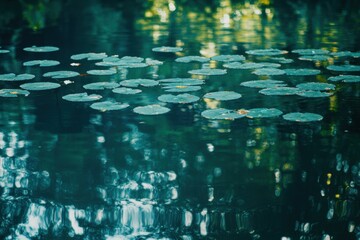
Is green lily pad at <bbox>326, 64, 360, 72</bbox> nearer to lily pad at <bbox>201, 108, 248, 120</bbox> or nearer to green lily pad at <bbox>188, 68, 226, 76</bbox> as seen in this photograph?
green lily pad at <bbox>188, 68, 226, 76</bbox>

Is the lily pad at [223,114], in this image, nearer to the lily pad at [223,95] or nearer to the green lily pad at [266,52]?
the lily pad at [223,95]

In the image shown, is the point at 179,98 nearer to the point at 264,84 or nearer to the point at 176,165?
the point at 264,84

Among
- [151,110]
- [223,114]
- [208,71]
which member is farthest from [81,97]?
[208,71]

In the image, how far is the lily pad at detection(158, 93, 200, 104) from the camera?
4930 mm

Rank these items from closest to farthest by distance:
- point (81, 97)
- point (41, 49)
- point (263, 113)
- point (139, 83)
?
point (263, 113) < point (81, 97) < point (139, 83) < point (41, 49)

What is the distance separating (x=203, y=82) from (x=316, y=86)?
88 centimetres

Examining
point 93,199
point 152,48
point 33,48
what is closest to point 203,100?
point 93,199

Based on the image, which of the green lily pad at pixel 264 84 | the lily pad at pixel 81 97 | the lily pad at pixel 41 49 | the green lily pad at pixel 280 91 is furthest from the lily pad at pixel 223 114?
the lily pad at pixel 41 49

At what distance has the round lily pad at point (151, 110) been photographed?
4675 millimetres

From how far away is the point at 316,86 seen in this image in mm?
5270

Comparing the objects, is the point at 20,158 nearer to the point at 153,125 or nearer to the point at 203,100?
the point at 153,125

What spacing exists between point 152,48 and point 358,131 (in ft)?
11.1

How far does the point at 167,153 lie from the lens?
3959 millimetres

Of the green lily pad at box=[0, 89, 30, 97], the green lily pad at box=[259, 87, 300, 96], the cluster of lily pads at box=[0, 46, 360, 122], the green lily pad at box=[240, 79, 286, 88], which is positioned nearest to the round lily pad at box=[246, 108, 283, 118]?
the cluster of lily pads at box=[0, 46, 360, 122]
